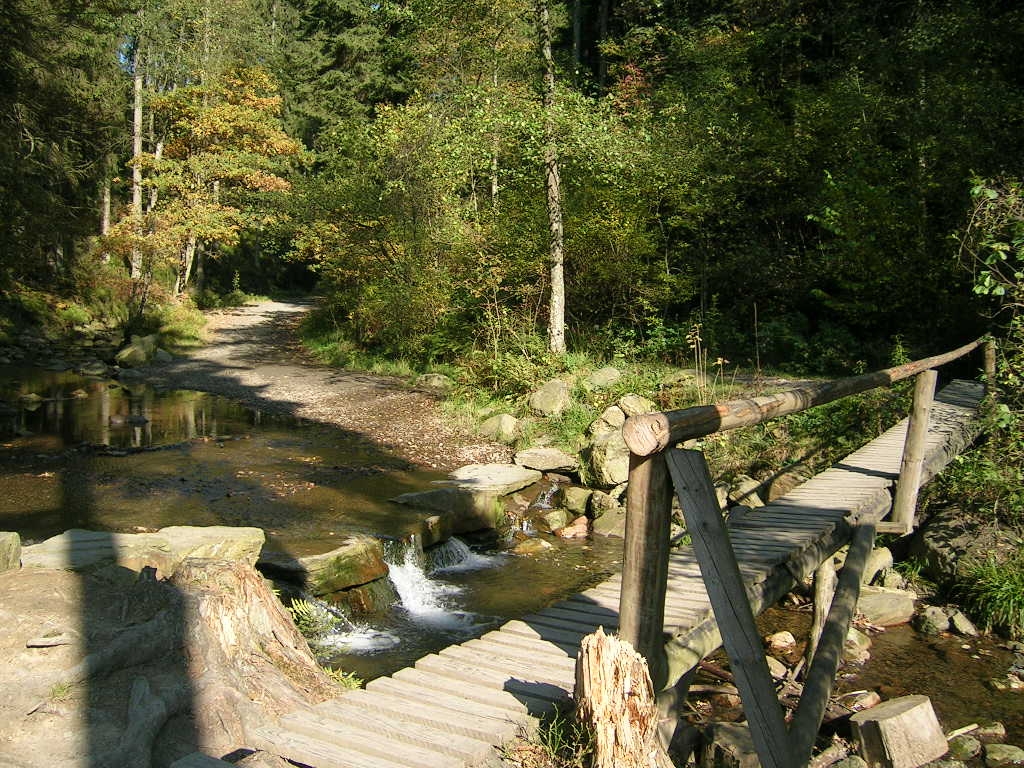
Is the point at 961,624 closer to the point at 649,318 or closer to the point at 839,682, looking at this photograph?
the point at 839,682

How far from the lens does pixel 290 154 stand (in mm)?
28547

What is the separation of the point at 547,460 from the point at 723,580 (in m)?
8.49

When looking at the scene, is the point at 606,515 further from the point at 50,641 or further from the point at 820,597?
the point at 50,641

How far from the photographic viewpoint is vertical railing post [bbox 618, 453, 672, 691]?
304 cm

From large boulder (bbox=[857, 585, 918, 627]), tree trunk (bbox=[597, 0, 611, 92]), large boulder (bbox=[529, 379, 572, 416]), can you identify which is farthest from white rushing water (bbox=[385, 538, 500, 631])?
tree trunk (bbox=[597, 0, 611, 92])

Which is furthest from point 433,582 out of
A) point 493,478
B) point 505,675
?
point 505,675

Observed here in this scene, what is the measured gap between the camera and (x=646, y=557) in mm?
3096

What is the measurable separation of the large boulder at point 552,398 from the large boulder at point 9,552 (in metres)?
8.48

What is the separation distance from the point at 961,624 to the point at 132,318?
2293 centimetres

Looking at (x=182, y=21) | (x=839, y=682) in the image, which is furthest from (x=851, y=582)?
(x=182, y=21)

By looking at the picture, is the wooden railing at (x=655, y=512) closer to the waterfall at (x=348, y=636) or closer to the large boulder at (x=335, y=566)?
the waterfall at (x=348, y=636)

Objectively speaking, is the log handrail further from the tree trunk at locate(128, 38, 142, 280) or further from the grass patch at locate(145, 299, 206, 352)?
the tree trunk at locate(128, 38, 142, 280)

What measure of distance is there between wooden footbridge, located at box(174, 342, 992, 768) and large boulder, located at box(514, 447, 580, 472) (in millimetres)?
6207

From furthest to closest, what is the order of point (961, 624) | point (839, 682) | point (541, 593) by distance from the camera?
point (541, 593)
point (961, 624)
point (839, 682)
